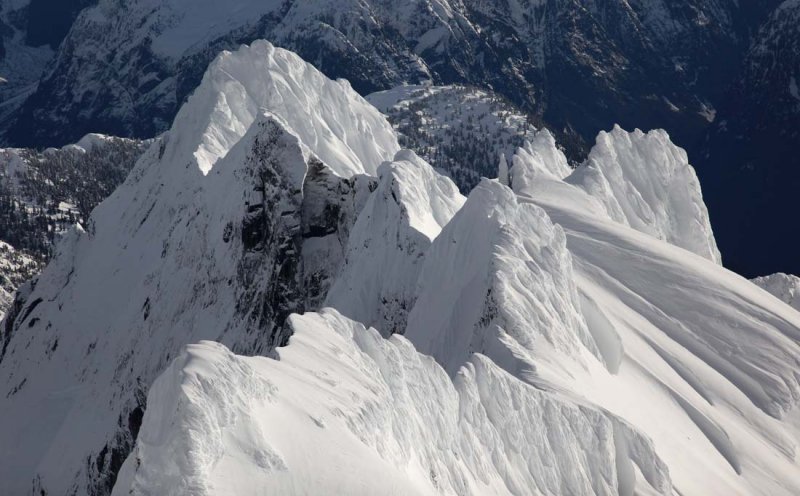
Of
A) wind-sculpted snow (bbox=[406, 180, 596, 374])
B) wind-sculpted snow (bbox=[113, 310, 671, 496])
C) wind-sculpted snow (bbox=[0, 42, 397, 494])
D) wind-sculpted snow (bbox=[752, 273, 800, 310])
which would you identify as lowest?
wind-sculpted snow (bbox=[0, 42, 397, 494])

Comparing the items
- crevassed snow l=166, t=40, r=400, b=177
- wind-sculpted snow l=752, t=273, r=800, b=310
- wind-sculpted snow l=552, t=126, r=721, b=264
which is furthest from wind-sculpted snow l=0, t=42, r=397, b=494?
wind-sculpted snow l=752, t=273, r=800, b=310

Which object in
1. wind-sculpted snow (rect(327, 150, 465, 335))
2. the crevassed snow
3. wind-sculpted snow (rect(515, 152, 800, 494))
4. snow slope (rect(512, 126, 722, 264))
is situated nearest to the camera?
wind-sculpted snow (rect(515, 152, 800, 494))

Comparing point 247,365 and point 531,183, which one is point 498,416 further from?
point 531,183

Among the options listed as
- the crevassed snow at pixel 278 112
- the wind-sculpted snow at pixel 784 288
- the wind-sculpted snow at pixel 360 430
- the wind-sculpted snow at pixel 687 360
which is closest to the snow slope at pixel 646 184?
the wind-sculpted snow at pixel 784 288

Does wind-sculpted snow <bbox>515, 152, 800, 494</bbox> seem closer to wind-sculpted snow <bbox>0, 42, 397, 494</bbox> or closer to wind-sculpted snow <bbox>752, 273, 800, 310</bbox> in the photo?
wind-sculpted snow <bbox>752, 273, 800, 310</bbox>

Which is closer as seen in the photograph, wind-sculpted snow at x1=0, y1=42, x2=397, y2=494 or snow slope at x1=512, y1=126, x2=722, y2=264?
wind-sculpted snow at x1=0, y1=42, x2=397, y2=494

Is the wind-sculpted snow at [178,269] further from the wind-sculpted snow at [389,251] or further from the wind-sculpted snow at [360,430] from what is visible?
the wind-sculpted snow at [360,430]
